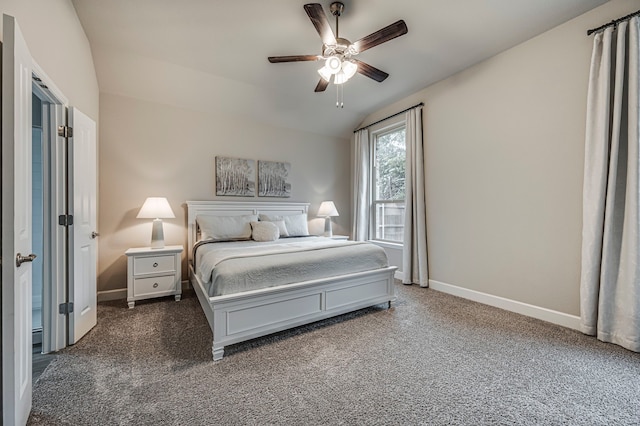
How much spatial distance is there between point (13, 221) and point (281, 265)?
63.4 inches

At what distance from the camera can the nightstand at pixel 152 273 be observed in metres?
3.00

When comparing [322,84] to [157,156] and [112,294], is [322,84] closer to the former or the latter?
[157,156]

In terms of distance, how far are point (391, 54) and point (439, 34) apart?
1.75 ft

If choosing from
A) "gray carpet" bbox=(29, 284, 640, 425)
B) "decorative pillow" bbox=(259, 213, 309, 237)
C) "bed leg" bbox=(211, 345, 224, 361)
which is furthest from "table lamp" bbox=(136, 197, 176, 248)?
"bed leg" bbox=(211, 345, 224, 361)

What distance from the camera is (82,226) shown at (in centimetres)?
229

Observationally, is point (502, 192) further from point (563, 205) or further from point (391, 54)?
point (391, 54)

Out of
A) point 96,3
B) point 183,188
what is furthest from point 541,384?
point 96,3

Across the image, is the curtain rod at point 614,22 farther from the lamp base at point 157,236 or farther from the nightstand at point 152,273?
the lamp base at point 157,236

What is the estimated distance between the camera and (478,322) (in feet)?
8.59

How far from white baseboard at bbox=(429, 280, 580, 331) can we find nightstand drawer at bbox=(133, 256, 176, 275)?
3505 mm

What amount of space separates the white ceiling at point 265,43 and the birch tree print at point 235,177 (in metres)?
0.79

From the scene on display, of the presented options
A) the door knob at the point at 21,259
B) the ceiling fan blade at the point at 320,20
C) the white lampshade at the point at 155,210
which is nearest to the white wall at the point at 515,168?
the ceiling fan blade at the point at 320,20

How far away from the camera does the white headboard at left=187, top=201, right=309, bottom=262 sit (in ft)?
12.3

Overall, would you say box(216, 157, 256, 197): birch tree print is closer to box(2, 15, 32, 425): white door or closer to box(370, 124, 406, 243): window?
box(370, 124, 406, 243): window
